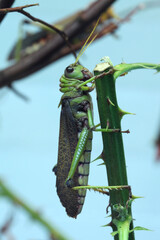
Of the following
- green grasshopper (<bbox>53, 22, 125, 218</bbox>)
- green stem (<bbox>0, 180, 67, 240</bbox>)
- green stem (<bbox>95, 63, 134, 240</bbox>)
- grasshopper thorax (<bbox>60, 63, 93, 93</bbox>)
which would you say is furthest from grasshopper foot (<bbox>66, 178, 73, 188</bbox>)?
green stem (<bbox>0, 180, 67, 240</bbox>)

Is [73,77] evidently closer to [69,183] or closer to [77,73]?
[77,73]

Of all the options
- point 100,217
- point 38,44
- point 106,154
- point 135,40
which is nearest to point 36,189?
point 100,217

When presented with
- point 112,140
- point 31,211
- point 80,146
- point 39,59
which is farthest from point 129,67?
point 31,211

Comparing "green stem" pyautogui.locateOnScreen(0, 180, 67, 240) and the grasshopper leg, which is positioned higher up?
the grasshopper leg

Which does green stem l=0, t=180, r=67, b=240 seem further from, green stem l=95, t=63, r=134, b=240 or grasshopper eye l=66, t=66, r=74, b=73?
green stem l=95, t=63, r=134, b=240

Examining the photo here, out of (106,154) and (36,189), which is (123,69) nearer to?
(106,154)
